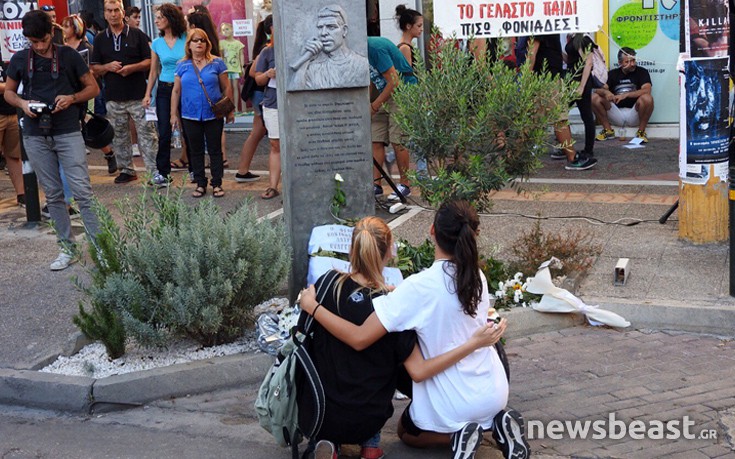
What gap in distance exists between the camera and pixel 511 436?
4.70 meters

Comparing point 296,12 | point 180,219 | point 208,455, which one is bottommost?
point 208,455

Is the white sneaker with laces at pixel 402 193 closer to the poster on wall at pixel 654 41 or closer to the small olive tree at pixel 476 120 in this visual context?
the small olive tree at pixel 476 120

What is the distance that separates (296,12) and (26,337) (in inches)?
110

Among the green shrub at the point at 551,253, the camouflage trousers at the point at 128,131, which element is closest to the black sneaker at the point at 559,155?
the green shrub at the point at 551,253

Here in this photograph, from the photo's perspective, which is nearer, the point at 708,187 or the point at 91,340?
the point at 91,340

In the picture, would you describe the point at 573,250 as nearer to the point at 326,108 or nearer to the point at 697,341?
the point at 697,341

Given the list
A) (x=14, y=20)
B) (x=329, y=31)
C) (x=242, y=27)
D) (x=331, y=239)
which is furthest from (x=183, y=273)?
(x=242, y=27)

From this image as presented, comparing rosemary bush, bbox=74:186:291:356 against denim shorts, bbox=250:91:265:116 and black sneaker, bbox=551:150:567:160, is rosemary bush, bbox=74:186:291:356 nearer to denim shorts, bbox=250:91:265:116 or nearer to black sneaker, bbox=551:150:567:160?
denim shorts, bbox=250:91:265:116

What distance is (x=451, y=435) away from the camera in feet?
16.0

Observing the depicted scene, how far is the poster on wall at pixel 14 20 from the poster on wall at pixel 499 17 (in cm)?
380

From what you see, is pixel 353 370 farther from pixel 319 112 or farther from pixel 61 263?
pixel 61 263

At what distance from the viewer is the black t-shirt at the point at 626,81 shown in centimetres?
1275

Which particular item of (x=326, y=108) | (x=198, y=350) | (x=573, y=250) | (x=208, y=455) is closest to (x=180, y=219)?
(x=198, y=350)
